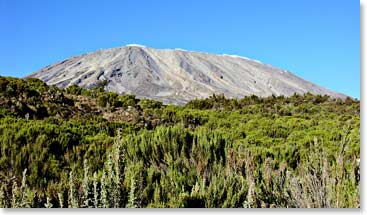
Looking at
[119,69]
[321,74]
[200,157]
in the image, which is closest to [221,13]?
[321,74]

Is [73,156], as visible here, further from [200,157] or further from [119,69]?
[119,69]

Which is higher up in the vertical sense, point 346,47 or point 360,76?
point 346,47

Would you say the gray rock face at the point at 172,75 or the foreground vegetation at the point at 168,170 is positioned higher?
the gray rock face at the point at 172,75

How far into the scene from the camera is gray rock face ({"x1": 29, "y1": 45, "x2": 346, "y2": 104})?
4938 centimetres

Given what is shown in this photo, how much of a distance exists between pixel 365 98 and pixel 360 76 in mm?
123

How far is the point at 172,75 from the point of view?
58.2m

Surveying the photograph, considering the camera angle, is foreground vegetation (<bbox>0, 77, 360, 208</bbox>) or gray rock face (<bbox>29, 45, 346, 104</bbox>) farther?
gray rock face (<bbox>29, 45, 346, 104</bbox>)

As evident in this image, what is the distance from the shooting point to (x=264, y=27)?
3520 mm

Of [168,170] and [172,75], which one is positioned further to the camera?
[172,75]

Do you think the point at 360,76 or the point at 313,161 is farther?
the point at 313,161

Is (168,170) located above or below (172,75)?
below

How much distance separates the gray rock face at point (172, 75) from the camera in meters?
49.4

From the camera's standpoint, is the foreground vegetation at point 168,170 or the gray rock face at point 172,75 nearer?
the foreground vegetation at point 168,170

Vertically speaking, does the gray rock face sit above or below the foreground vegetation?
above
